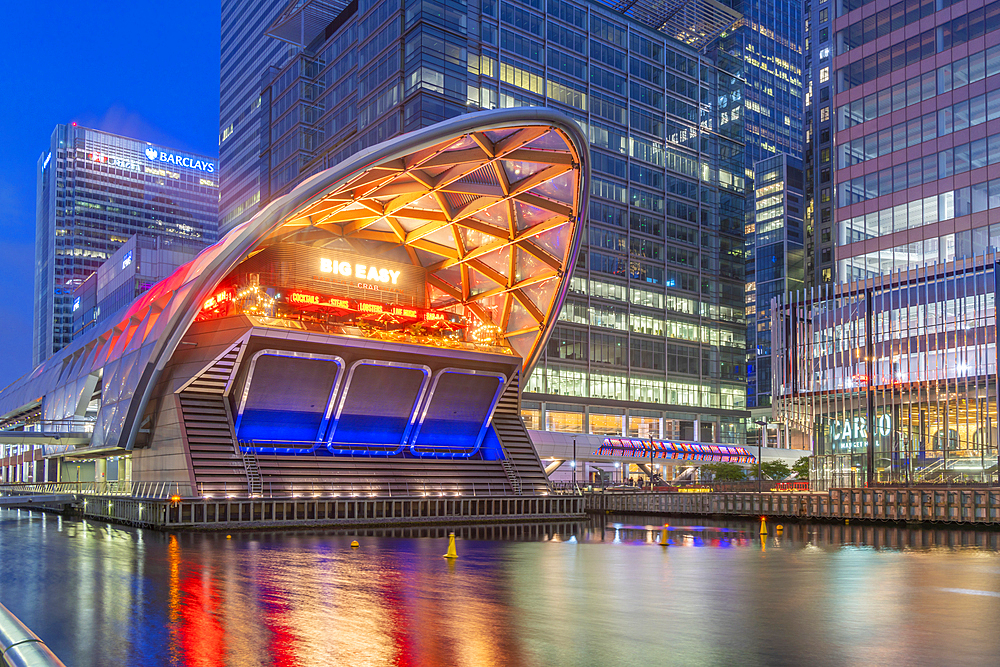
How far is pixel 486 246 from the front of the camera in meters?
56.3

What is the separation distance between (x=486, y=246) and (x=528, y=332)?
7.18 meters

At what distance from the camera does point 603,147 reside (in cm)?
10450

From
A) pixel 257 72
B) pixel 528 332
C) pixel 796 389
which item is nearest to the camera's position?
pixel 528 332

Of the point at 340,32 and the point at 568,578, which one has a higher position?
the point at 340,32

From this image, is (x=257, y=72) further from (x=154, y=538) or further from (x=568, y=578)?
(x=568, y=578)

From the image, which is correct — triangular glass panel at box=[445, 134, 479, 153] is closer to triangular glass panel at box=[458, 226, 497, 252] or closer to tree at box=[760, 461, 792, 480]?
triangular glass panel at box=[458, 226, 497, 252]

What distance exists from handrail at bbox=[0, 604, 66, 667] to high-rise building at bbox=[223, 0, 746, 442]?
8203cm

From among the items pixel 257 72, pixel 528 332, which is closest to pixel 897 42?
pixel 528 332

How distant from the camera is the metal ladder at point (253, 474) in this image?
43.9 meters

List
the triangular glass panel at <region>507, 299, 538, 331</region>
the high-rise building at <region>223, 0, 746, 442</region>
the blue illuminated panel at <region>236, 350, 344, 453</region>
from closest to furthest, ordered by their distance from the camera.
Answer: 1. the blue illuminated panel at <region>236, 350, 344, 453</region>
2. the triangular glass panel at <region>507, 299, 538, 331</region>
3. the high-rise building at <region>223, 0, 746, 442</region>

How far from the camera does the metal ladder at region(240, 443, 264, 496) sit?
43.9 m

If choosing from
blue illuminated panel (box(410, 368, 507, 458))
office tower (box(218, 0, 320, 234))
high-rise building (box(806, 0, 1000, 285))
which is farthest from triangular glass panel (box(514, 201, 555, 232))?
office tower (box(218, 0, 320, 234))

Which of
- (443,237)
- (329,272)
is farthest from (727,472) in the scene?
(329,272)

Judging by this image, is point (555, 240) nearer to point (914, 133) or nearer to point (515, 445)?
point (515, 445)
